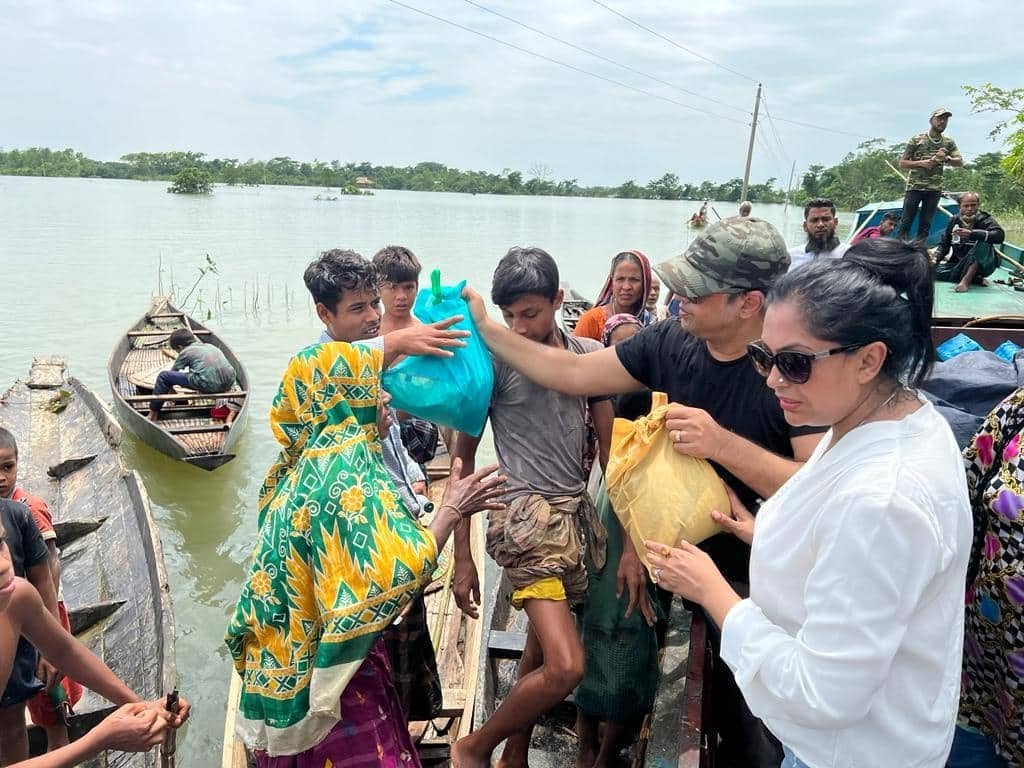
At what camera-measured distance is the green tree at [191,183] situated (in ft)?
196

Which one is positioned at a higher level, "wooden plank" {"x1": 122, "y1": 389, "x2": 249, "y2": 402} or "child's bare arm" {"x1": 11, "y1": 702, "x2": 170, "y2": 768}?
"child's bare arm" {"x1": 11, "y1": 702, "x2": 170, "y2": 768}

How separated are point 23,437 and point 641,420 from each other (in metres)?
7.14

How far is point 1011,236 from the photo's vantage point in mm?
22062

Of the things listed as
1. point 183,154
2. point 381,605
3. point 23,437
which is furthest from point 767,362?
point 183,154

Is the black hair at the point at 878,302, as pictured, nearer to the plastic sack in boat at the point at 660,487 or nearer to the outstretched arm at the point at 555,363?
the plastic sack in boat at the point at 660,487

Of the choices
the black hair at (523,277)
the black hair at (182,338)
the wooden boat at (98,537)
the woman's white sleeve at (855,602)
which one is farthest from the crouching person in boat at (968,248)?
the black hair at (182,338)

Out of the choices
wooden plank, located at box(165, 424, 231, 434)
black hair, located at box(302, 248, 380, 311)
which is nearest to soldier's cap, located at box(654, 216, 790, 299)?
black hair, located at box(302, 248, 380, 311)

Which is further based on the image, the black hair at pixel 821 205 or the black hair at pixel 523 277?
the black hair at pixel 821 205

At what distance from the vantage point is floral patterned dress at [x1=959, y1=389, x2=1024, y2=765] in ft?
4.67

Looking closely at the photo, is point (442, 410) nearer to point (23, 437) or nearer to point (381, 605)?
point (381, 605)

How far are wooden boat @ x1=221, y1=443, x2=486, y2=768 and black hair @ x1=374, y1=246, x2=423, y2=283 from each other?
1634mm

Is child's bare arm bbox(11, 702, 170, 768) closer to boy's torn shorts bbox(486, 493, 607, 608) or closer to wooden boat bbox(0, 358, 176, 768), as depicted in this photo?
boy's torn shorts bbox(486, 493, 607, 608)

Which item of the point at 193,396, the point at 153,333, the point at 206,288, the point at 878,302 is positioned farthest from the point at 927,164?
the point at 206,288

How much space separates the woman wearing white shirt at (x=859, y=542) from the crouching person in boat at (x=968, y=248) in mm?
7138
